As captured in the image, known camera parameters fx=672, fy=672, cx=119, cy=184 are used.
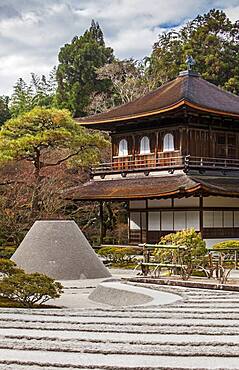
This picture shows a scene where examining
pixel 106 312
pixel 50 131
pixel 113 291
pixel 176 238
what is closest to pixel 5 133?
pixel 50 131

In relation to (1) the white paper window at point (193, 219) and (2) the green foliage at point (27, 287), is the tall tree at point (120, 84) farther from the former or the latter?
(2) the green foliage at point (27, 287)

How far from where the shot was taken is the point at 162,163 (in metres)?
31.2

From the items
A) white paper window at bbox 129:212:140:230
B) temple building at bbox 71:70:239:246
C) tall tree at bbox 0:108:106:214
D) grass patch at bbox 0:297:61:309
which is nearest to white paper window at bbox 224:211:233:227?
temple building at bbox 71:70:239:246

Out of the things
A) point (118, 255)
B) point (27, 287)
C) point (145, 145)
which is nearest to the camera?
point (27, 287)

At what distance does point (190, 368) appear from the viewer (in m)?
7.26

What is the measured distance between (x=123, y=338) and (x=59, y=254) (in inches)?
425

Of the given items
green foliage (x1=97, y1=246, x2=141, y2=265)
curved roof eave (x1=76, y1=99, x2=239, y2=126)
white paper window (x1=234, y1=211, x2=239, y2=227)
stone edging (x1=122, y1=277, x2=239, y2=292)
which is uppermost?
curved roof eave (x1=76, y1=99, x2=239, y2=126)

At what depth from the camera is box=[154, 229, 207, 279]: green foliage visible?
56.7 feet

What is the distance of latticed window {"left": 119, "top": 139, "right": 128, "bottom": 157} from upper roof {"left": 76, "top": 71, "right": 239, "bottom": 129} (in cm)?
146

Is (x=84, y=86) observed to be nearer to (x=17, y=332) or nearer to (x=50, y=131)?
(x=50, y=131)

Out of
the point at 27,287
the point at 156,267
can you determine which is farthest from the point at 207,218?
the point at 27,287

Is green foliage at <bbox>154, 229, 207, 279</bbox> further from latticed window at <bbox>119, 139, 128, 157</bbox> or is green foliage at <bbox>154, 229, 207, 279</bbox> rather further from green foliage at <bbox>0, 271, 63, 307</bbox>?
latticed window at <bbox>119, 139, 128, 157</bbox>

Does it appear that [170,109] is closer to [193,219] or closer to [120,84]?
[193,219]

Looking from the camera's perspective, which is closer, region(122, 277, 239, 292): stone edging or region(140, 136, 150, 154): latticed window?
region(122, 277, 239, 292): stone edging
